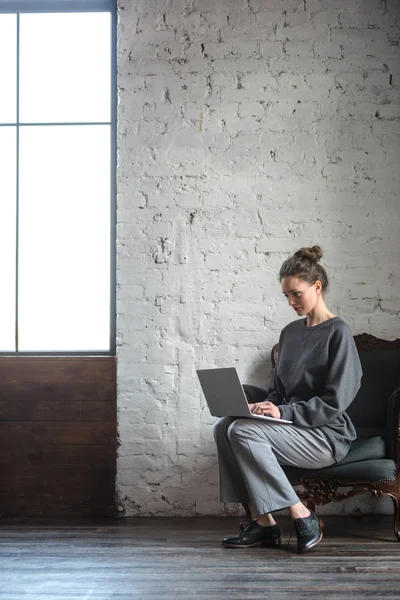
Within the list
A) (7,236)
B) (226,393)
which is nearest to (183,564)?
(226,393)

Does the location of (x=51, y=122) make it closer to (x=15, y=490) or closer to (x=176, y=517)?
(x=15, y=490)

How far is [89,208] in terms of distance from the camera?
15.6 ft

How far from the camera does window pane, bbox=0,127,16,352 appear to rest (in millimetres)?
4695

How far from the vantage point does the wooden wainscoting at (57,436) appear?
14.8ft

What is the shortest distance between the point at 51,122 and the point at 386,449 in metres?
3.01

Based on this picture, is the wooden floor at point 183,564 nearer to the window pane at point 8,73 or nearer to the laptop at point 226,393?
the laptop at point 226,393

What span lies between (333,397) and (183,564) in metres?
1.08

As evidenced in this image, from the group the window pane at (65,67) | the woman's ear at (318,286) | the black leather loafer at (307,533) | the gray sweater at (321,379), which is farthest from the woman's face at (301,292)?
the window pane at (65,67)

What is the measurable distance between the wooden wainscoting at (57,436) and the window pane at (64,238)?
0.20 metres

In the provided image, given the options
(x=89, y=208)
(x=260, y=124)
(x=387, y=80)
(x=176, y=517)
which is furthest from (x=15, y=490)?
(x=387, y=80)

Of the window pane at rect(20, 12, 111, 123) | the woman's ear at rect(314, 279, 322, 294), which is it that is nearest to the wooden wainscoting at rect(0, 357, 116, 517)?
the woman's ear at rect(314, 279, 322, 294)

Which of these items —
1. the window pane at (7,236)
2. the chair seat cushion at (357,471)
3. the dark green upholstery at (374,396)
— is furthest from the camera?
the window pane at (7,236)

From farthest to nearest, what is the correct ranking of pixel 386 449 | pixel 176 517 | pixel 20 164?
pixel 20 164, pixel 176 517, pixel 386 449

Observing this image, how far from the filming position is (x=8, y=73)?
189 inches
